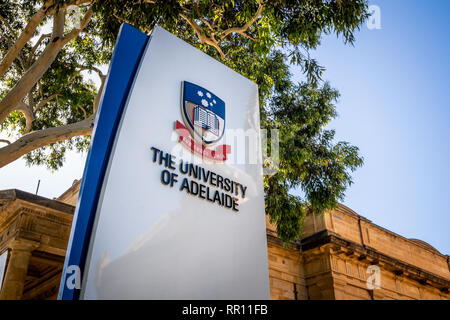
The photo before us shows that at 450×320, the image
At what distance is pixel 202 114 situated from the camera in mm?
3834

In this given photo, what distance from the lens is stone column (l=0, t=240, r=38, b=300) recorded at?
280 inches

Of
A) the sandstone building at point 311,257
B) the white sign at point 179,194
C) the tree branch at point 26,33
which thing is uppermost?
the tree branch at point 26,33

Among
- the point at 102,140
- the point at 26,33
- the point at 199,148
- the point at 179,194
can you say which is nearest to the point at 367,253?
the point at 199,148

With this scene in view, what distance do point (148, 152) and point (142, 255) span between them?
0.91 meters

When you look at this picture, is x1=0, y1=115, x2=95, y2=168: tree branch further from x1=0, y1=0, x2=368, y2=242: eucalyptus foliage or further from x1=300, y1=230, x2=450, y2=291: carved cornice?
x1=300, y1=230, x2=450, y2=291: carved cornice

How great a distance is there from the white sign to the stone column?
223 inches

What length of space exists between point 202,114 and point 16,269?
5955 millimetres

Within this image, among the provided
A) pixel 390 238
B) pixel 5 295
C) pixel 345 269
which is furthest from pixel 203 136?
pixel 390 238

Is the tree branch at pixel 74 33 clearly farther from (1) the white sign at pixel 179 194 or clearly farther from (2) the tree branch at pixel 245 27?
(1) the white sign at pixel 179 194

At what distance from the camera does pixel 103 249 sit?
2.76 meters

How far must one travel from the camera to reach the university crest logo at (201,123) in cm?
370

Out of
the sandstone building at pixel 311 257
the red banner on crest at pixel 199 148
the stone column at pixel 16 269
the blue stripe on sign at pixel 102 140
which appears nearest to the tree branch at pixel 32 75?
the sandstone building at pixel 311 257
